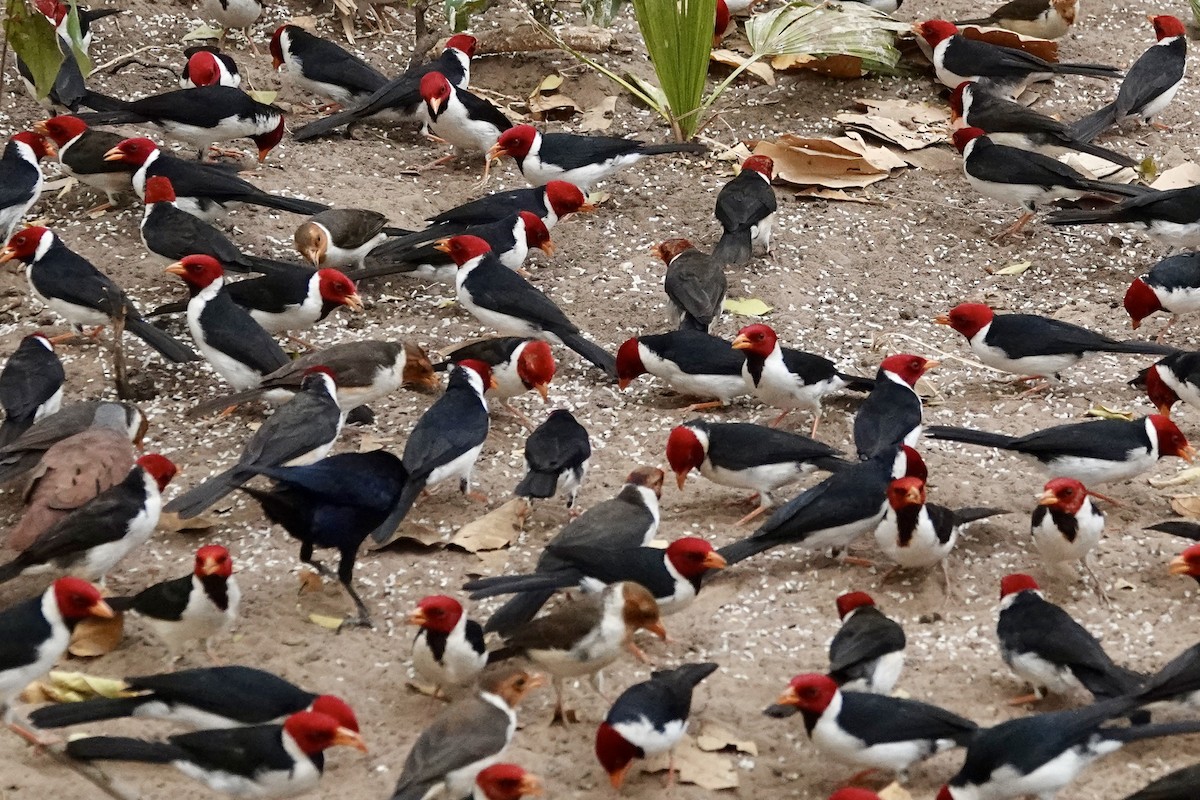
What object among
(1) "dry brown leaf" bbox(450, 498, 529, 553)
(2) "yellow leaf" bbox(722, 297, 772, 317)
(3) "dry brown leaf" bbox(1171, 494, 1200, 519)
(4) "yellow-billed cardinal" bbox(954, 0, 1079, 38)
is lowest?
(3) "dry brown leaf" bbox(1171, 494, 1200, 519)

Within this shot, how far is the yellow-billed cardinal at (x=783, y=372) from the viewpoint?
6.09 m

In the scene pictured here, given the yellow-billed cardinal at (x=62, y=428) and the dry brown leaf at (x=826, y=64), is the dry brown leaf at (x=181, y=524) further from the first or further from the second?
the dry brown leaf at (x=826, y=64)

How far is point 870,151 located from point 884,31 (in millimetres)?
1139

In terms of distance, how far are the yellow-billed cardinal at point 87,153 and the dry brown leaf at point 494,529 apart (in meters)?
3.25

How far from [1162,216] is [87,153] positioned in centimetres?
570

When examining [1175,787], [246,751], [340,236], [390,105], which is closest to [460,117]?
[390,105]

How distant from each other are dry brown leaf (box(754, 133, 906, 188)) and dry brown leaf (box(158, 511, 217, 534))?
165 inches

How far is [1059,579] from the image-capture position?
5.27 meters

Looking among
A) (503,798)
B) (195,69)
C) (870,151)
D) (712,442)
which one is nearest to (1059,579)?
(712,442)

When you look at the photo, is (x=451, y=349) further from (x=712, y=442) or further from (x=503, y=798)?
(x=503, y=798)

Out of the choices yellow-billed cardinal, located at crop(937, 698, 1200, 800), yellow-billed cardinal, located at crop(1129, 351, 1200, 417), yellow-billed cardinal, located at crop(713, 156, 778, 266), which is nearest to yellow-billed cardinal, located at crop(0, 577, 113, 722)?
yellow-billed cardinal, located at crop(937, 698, 1200, 800)

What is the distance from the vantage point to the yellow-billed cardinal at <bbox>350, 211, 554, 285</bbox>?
7.15m

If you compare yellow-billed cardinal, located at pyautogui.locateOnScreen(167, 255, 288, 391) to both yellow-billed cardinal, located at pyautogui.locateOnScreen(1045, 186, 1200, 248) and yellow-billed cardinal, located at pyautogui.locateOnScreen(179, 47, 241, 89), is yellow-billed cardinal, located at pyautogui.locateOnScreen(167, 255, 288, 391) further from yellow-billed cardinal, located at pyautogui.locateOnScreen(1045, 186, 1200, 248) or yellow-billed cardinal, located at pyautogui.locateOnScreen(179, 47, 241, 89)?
yellow-billed cardinal, located at pyautogui.locateOnScreen(1045, 186, 1200, 248)

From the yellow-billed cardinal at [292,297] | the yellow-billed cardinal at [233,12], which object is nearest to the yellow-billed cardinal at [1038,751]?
the yellow-billed cardinal at [292,297]
